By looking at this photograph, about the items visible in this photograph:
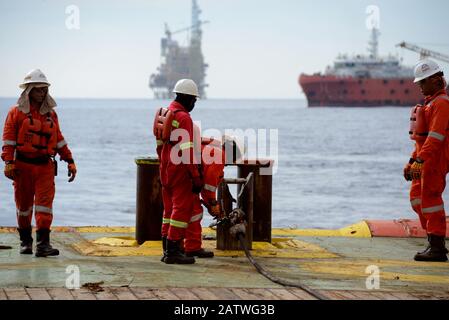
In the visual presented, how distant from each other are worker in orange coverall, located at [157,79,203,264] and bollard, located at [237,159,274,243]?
57.1 inches

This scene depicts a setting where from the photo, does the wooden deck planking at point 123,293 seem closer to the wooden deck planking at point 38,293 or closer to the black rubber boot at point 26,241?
the wooden deck planking at point 38,293

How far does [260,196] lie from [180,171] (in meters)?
1.76

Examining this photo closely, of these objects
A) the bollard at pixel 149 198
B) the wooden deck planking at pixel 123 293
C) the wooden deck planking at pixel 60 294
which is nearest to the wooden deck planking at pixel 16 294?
the wooden deck planking at pixel 60 294

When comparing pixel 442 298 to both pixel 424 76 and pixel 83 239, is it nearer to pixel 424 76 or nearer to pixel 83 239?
pixel 424 76

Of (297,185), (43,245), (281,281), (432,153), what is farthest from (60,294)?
(297,185)

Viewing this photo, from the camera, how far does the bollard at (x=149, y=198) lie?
368 inches

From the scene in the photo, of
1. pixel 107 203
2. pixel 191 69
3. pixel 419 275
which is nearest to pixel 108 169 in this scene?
pixel 107 203

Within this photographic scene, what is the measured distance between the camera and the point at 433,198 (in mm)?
8508

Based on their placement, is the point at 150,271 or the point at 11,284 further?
the point at 150,271

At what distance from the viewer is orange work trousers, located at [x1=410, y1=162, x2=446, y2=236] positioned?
27.8ft

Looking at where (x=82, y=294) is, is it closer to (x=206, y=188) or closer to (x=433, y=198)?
(x=206, y=188)

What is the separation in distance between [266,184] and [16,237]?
111 inches

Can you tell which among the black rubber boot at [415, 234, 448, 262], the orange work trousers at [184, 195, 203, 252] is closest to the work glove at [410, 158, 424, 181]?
the black rubber boot at [415, 234, 448, 262]

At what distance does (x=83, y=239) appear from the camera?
966 centimetres
